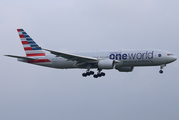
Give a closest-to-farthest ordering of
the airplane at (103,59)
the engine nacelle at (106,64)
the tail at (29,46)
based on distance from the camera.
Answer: the engine nacelle at (106,64) → the airplane at (103,59) → the tail at (29,46)

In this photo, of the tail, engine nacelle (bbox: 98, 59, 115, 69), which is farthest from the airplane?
the tail

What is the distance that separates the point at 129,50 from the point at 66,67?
12077mm

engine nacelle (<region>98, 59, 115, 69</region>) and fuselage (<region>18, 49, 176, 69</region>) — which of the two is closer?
engine nacelle (<region>98, 59, 115, 69</region>)

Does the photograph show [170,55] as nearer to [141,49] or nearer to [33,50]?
[141,49]

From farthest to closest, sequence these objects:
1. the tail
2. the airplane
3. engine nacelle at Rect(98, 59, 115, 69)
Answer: the tail → the airplane → engine nacelle at Rect(98, 59, 115, 69)

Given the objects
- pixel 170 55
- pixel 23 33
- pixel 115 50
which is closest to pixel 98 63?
pixel 115 50

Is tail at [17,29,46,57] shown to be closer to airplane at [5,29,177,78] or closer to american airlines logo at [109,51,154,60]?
airplane at [5,29,177,78]

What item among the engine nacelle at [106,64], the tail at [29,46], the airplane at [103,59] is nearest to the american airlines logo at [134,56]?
the airplane at [103,59]

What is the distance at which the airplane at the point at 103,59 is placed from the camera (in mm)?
53969

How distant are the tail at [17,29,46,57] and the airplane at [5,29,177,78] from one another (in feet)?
1.96

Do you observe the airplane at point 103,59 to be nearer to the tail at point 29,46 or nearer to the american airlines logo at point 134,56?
the american airlines logo at point 134,56

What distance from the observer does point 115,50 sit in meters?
56.4

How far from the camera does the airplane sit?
53969 mm

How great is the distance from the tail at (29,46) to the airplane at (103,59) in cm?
60
